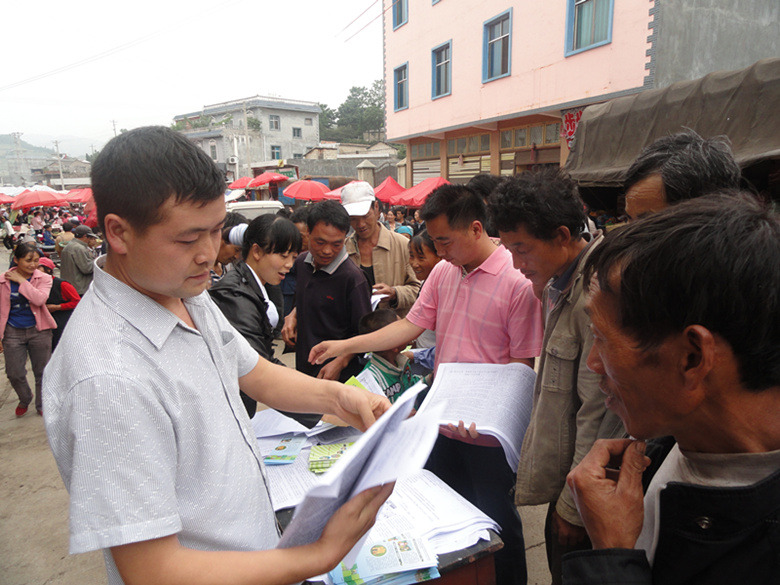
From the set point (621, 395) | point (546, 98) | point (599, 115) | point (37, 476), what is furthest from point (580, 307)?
point (546, 98)

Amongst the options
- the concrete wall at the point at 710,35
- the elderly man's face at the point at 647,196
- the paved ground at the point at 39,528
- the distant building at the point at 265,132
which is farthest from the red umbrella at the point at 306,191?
the distant building at the point at 265,132

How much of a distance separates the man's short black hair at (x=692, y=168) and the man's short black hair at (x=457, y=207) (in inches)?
26.4

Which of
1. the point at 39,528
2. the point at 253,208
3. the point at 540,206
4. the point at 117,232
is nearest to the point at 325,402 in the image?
the point at 117,232

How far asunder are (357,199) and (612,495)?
3.12m

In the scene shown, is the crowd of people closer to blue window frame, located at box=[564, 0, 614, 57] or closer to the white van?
blue window frame, located at box=[564, 0, 614, 57]

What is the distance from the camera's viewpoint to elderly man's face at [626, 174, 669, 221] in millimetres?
1453

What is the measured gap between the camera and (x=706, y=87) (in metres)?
4.70

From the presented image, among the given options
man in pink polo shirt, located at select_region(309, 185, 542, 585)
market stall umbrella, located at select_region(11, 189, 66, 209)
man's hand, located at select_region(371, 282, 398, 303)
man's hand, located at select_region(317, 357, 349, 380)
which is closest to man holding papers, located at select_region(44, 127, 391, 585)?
man in pink polo shirt, located at select_region(309, 185, 542, 585)

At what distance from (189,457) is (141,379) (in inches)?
6.8

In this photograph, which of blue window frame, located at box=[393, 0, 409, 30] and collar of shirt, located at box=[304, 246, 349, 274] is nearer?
collar of shirt, located at box=[304, 246, 349, 274]

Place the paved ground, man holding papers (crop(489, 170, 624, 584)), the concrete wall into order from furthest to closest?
the concrete wall
the paved ground
man holding papers (crop(489, 170, 624, 584))

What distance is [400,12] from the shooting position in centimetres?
1530

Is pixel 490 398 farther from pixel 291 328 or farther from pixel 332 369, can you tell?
pixel 291 328

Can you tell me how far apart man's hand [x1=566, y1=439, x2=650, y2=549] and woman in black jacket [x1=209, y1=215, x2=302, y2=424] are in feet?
4.28
